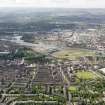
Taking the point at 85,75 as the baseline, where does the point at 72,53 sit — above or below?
below

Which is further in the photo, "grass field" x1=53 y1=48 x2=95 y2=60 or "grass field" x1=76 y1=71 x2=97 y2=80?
"grass field" x1=53 y1=48 x2=95 y2=60

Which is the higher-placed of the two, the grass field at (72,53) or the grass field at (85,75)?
the grass field at (85,75)

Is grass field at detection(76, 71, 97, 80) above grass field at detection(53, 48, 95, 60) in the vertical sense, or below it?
above

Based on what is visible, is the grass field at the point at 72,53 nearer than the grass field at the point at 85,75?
No

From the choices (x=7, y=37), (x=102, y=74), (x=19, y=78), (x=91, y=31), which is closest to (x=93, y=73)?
(x=102, y=74)

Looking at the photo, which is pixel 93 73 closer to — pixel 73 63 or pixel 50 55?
pixel 73 63
